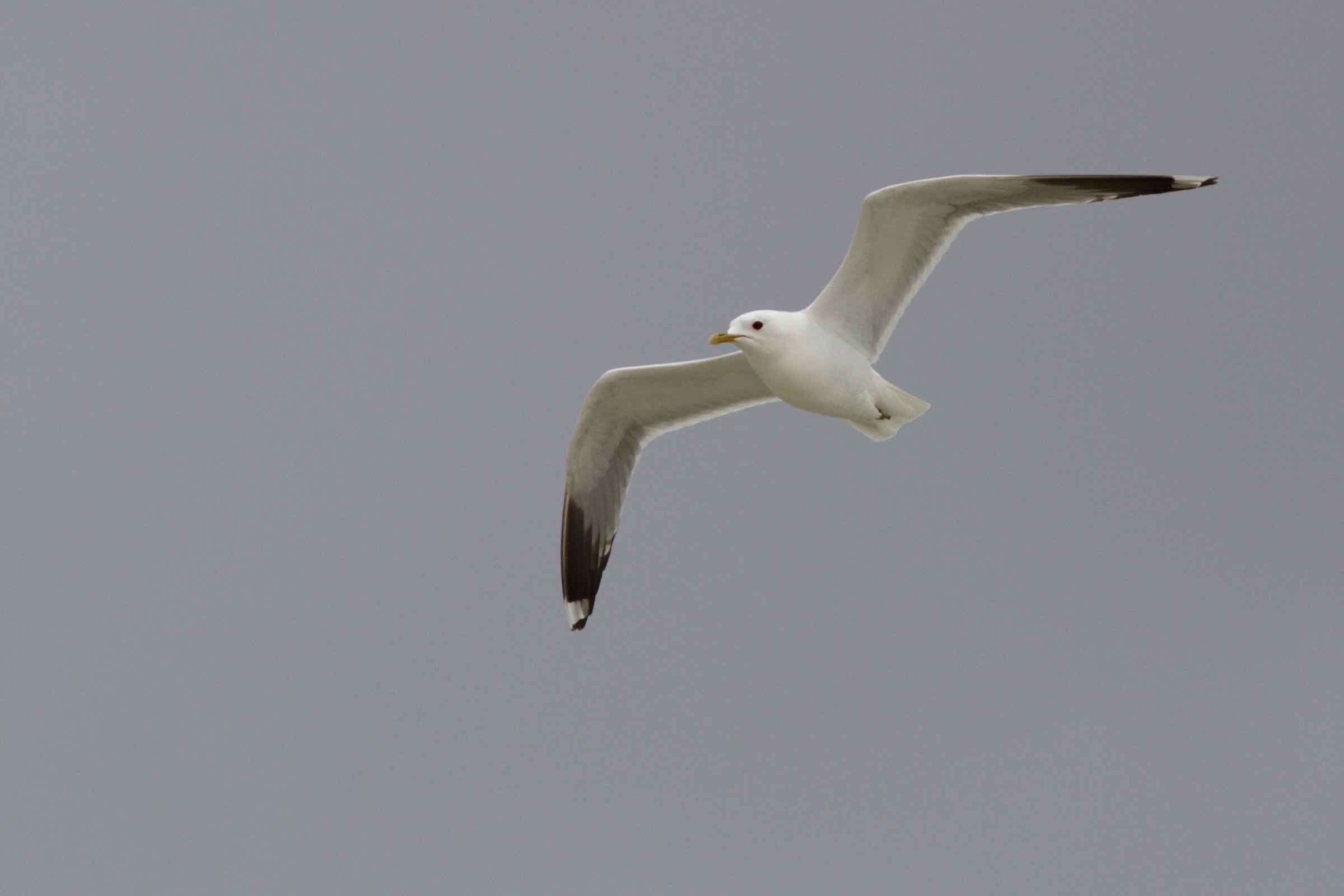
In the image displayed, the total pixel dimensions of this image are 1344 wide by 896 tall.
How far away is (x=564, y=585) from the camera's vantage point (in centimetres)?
1622

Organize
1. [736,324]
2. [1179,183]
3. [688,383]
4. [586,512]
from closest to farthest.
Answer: [1179,183] → [736,324] → [688,383] → [586,512]

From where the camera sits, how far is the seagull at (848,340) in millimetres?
12664

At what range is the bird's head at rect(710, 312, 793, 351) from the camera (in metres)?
13.2

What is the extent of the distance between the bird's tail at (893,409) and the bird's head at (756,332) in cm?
87

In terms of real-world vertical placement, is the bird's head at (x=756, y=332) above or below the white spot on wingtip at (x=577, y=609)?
above

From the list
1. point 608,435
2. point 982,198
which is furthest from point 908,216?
point 608,435

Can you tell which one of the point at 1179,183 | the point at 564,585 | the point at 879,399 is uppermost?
the point at 1179,183

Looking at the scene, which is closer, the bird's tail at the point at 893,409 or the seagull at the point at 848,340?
the seagull at the point at 848,340

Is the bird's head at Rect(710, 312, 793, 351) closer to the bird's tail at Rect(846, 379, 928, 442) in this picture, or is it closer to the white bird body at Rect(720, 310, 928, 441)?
the white bird body at Rect(720, 310, 928, 441)

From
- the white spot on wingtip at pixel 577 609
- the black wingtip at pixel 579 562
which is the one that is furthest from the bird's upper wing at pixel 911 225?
the white spot on wingtip at pixel 577 609

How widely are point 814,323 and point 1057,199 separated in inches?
76.1

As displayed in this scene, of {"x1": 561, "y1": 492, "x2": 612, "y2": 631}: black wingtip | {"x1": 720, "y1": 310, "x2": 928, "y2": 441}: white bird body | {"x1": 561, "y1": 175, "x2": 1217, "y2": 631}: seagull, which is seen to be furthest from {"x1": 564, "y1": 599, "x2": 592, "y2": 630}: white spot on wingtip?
{"x1": 720, "y1": 310, "x2": 928, "y2": 441}: white bird body

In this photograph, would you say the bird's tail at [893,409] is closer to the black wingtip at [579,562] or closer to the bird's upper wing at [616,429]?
the bird's upper wing at [616,429]

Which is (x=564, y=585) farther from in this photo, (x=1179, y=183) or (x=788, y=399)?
(x=1179, y=183)
